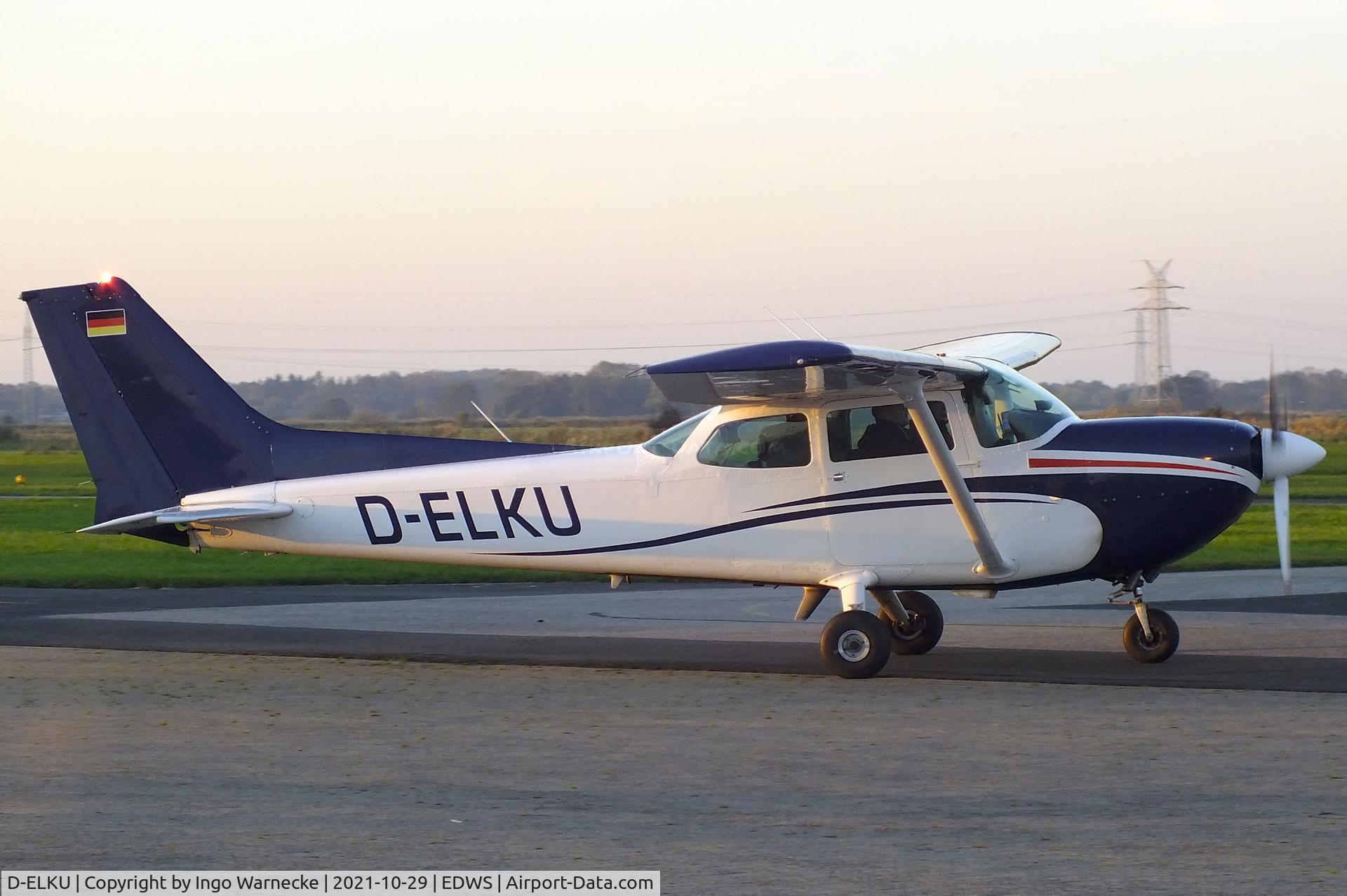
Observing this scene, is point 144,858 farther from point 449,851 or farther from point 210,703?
point 210,703

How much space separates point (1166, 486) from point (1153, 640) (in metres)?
1.26

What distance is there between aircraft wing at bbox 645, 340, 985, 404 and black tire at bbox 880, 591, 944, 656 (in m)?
2.14

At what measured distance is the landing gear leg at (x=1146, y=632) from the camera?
10352mm

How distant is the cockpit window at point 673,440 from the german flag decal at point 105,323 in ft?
14.8

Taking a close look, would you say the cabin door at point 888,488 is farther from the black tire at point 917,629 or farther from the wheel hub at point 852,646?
the black tire at point 917,629

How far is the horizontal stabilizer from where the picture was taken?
10969mm

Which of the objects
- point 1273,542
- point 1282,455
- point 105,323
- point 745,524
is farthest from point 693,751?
point 1273,542

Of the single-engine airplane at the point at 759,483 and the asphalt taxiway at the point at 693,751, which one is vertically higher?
the single-engine airplane at the point at 759,483

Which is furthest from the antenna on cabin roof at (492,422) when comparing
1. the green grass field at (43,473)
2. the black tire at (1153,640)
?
the green grass field at (43,473)

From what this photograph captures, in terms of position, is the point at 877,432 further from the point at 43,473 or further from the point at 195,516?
the point at 43,473

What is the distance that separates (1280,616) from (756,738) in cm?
724

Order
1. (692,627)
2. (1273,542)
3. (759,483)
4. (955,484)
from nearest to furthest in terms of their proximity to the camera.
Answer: (955,484) < (759,483) < (692,627) < (1273,542)

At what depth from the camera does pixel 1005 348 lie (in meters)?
12.7

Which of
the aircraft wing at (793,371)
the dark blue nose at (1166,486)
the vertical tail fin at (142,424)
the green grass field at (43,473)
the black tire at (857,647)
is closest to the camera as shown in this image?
the aircraft wing at (793,371)
